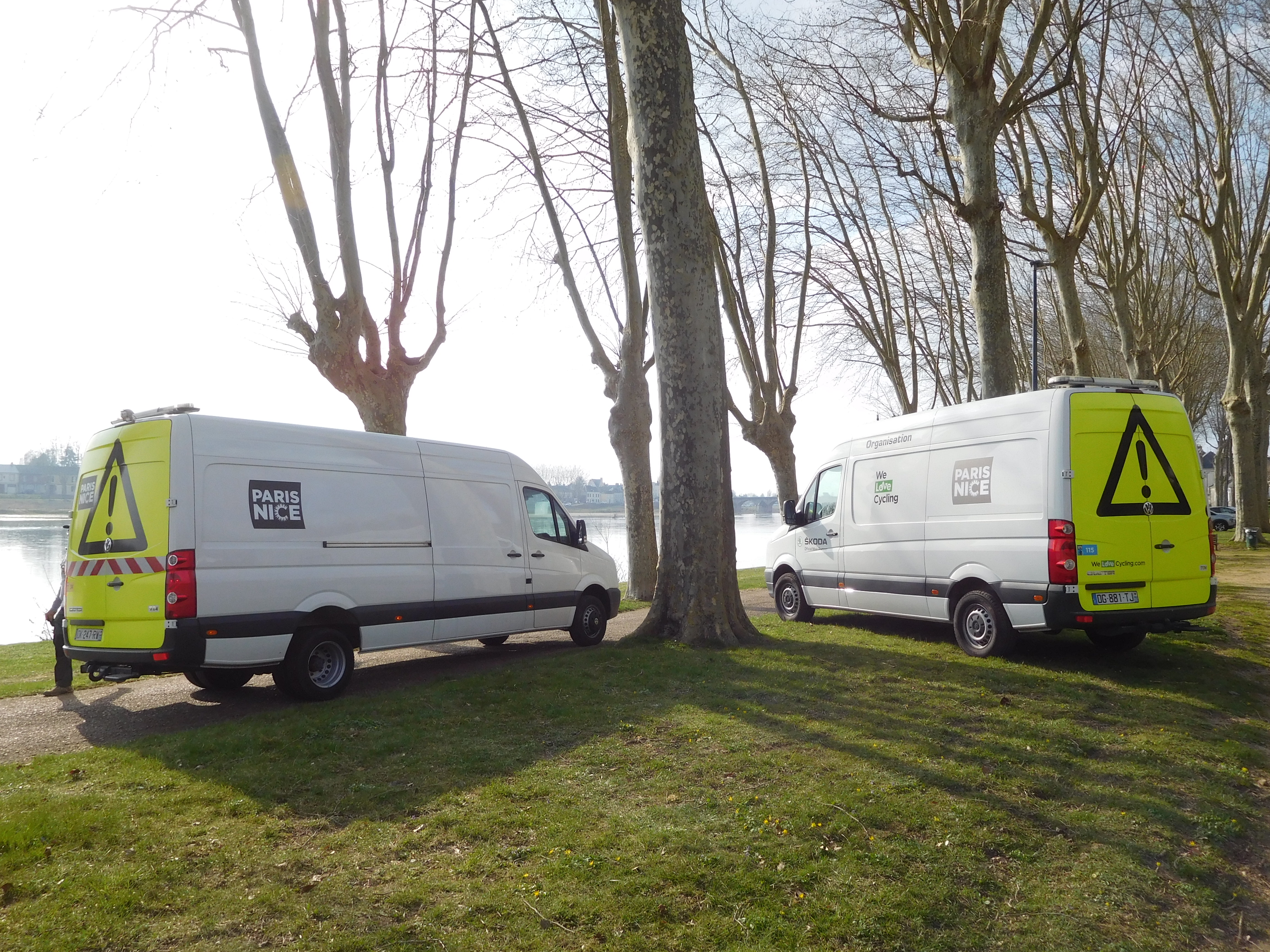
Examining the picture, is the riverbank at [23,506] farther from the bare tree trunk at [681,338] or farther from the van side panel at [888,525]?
the van side panel at [888,525]

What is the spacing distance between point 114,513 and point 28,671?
4.01 m

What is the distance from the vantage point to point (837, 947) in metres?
3.58

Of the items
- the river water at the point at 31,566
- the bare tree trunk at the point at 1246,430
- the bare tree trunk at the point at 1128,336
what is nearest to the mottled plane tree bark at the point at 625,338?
the river water at the point at 31,566

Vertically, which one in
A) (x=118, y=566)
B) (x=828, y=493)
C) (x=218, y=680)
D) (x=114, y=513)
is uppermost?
(x=828, y=493)

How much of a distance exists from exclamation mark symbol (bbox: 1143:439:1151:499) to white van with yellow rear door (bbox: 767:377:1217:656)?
0.01m

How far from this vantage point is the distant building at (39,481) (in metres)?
9.62

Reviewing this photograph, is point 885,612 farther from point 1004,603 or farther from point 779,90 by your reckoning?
point 779,90

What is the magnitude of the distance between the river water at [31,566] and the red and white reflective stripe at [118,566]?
0.99 meters

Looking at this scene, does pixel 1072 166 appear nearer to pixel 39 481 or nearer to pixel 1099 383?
pixel 1099 383

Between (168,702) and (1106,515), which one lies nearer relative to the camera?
(168,702)

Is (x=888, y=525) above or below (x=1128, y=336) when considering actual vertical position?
below

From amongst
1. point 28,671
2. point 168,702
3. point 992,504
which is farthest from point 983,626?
point 28,671

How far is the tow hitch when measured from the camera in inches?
282

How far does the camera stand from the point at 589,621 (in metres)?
11.2
